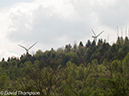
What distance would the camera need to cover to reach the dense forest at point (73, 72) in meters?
29.6

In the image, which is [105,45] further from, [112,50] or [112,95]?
[112,95]

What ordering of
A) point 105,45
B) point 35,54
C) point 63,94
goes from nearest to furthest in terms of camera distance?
point 63,94
point 105,45
point 35,54

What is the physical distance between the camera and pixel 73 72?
49688mm

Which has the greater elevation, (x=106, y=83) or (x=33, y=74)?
(x=33, y=74)

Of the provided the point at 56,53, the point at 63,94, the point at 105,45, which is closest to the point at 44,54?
the point at 56,53

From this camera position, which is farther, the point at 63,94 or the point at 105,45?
the point at 105,45

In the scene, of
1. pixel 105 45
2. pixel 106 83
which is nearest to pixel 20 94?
pixel 106 83

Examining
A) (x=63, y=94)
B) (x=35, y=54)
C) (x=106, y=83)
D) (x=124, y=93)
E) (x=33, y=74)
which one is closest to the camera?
(x=124, y=93)

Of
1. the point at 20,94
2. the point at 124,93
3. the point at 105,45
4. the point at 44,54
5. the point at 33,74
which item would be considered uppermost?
the point at 44,54

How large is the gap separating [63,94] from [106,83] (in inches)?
429

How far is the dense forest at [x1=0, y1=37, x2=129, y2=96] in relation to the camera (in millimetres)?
29578

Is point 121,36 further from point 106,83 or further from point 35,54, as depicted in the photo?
point 106,83

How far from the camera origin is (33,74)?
3159 centimetres

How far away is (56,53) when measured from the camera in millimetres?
160750
